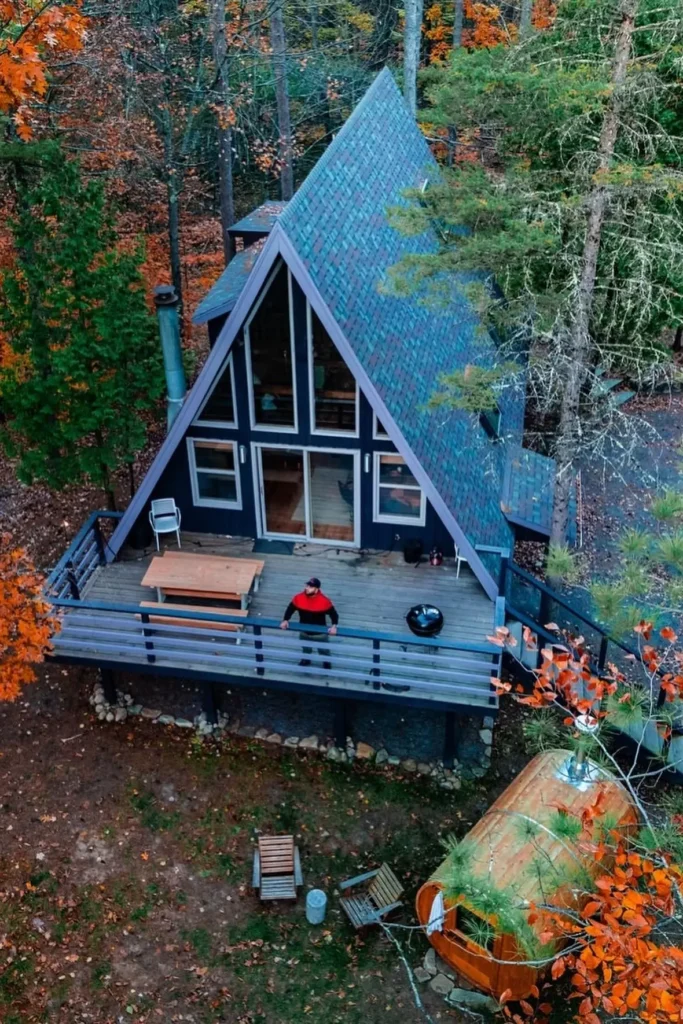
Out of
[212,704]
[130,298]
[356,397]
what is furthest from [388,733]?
[130,298]

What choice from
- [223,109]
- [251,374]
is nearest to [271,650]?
[251,374]

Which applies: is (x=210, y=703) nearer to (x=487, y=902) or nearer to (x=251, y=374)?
(x=251, y=374)

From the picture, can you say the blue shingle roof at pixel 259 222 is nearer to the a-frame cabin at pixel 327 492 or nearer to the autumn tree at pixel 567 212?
the a-frame cabin at pixel 327 492

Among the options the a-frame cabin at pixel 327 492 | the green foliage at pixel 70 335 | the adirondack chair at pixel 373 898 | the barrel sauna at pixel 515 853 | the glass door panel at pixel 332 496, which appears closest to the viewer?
the barrel sauna at pixel 515 853

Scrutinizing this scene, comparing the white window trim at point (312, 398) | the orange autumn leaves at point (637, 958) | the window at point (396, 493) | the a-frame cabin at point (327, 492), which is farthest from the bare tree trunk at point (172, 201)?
the orange autumn leaves at point (637, 958)

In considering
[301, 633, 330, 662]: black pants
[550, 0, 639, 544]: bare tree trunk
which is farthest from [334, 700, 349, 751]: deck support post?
[550, 0, 639, 544]: bare tree trunk

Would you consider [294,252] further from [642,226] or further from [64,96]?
[64,96]
